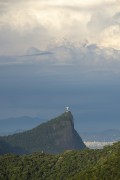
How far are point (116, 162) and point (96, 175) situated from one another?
678 centimetres

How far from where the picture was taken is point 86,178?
160000mm

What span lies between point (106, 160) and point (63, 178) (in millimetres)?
35596

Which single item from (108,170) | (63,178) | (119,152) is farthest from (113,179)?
(63,178)

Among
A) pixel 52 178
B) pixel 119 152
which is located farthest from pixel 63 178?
pixel 119 152

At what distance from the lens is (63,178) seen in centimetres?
19925

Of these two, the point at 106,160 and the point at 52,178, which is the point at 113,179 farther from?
the point at 52,178

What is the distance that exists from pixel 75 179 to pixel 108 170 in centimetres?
902

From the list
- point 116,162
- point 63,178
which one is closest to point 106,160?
point 116,162

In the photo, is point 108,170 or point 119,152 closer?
point 108,170

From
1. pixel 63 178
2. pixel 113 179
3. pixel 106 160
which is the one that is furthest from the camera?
pixel 63 178

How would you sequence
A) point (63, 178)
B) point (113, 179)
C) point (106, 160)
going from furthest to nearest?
1. point (63, 178)
2. point (106, 160)
3. point (113, 179)

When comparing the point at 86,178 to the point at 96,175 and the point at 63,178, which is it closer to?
the point at 96,175

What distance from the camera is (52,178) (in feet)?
655

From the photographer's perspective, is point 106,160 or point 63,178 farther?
point 63,178
